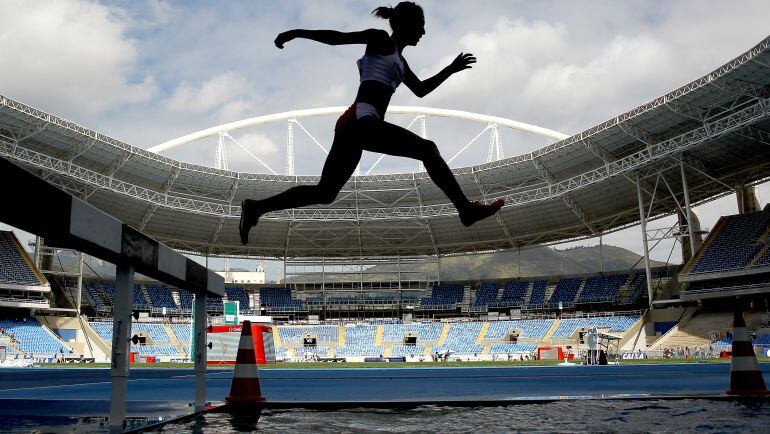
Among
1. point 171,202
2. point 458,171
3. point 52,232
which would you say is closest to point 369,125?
point 52,232

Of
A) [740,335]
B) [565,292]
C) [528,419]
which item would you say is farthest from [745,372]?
[565,292]

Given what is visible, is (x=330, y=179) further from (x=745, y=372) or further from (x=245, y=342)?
(x=745, y=372)

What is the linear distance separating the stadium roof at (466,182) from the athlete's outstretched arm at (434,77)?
31632mm

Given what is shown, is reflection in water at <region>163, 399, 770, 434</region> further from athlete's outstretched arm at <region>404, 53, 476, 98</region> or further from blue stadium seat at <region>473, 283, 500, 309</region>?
blue stadium seat at <region>473, 283, 500, 309</region>

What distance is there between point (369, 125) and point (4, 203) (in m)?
1.91

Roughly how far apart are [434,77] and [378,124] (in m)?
1.12

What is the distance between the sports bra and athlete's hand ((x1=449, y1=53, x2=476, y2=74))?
2.79 feet

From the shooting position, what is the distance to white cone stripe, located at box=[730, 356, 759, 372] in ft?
24.6

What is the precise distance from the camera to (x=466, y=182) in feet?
155

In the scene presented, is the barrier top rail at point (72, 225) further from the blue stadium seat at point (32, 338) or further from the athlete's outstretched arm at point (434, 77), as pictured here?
the blue stadium seat at point (32, 338)

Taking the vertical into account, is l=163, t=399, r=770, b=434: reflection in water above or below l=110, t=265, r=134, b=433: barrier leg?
below

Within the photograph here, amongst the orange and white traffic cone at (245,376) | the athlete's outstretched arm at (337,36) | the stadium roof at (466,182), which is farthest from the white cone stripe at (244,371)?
the stadium roof at (466,182)

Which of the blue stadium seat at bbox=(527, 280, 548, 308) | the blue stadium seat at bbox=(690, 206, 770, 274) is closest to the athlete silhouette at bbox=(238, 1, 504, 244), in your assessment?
the blue stadium seat at bbox=(690, 206, 770, 274)

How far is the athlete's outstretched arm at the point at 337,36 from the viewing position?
13.0ft
